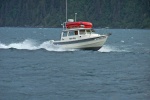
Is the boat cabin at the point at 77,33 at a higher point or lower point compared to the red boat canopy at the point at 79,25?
lower

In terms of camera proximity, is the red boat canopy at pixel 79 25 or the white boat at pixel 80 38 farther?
the red boat canopy at pixel 79 25

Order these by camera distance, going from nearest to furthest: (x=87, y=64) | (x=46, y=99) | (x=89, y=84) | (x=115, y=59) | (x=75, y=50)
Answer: (x=46, y=99) → (x=89, y=84) → (x=87, y=64) → (x=115, y=59) → (x=75, y=50)

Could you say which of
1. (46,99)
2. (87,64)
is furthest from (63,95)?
(87,64)

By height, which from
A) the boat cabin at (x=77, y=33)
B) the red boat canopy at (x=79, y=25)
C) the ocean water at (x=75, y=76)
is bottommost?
the ocean water at (x=75, y=76)

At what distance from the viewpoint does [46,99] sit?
31906 mm

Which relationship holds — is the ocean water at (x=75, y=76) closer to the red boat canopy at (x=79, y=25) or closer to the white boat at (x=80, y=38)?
the white boat at (x=80, y=38)

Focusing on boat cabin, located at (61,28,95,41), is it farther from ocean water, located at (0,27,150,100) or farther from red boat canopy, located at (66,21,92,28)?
ocean water, located at (0,27,150,100)

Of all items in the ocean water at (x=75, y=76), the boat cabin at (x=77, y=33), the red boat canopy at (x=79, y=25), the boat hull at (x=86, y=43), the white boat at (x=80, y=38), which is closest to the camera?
the ocean water at (x=75, y=76)

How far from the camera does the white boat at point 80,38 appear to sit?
6131 cm

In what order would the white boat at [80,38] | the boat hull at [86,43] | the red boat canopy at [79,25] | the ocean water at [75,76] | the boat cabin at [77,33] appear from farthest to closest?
the red boat canopy at [79,25] < the boat cabin at [77,33] < the white boat at [80,38] < the boat hull at [86,43] < the ocean water at [75,76]

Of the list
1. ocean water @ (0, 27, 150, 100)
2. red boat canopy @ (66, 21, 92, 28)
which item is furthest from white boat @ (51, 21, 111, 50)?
ocean water @ (0, 27, 150, 100)

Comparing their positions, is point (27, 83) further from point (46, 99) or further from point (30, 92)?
point (46, 99)

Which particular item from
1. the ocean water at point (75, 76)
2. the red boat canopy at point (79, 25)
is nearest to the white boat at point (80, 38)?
the red boat canopy at point (79, 25)

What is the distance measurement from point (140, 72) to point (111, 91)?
10791 mm
